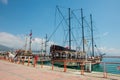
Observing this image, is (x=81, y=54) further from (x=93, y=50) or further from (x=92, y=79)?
(x=92, y=79)

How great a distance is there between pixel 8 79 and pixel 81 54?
137 feet

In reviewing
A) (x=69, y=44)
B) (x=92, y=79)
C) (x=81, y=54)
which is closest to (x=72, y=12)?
(x=69, y=44)

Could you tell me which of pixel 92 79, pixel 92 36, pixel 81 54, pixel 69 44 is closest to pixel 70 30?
pixel 69 44

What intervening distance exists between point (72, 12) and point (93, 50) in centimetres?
2757

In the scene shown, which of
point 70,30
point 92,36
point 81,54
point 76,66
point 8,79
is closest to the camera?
point 8,79

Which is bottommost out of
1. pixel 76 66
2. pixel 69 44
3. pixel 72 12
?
pixel 76 66

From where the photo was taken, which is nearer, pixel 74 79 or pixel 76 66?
pixel 74 79

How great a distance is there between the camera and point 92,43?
77312 millimetres

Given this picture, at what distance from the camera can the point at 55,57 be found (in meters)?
48.4

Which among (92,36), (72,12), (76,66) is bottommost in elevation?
(76,66)

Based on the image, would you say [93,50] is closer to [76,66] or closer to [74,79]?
[76,66]

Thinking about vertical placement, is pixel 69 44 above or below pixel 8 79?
above

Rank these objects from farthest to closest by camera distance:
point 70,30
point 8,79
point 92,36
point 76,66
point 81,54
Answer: point 92,36
point 70,30
point 81,54
point 76,66
point 8,79

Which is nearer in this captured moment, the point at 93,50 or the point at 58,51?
the point at 58,51
